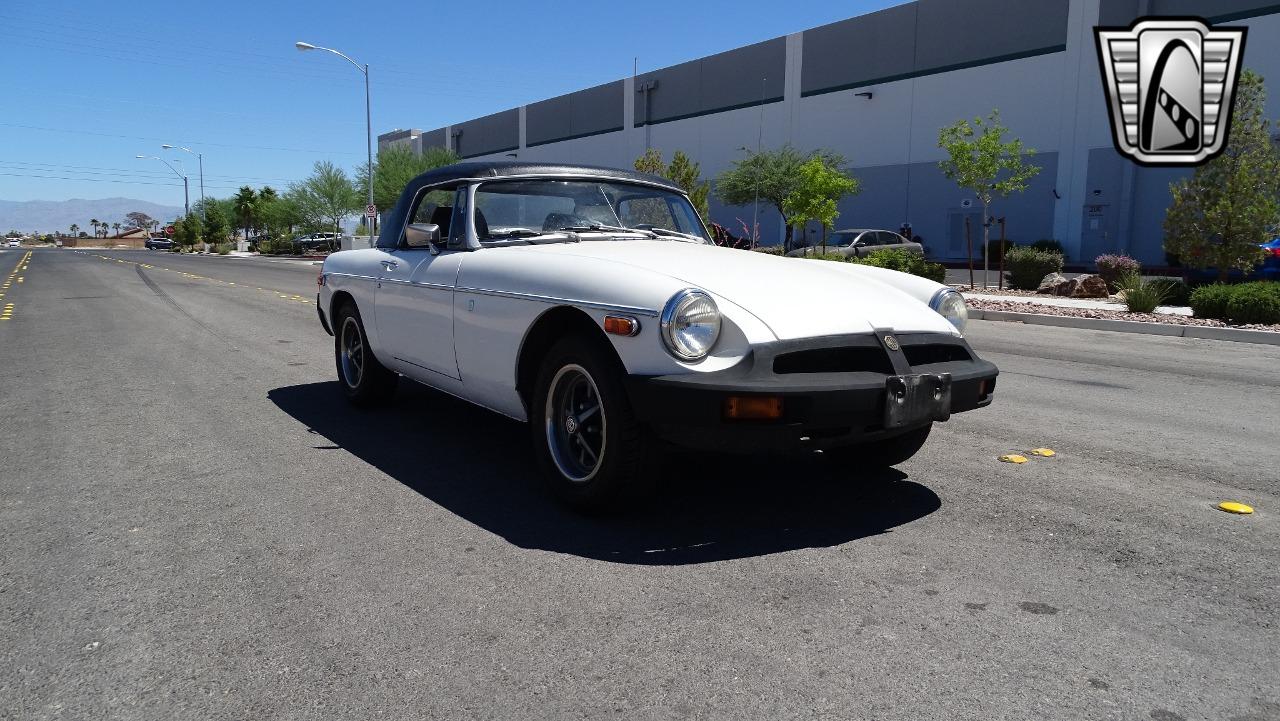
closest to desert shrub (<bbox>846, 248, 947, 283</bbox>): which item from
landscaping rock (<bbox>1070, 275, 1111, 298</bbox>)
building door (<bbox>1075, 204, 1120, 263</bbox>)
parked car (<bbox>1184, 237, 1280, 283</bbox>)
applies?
landscaping rock (<bbox>1070, 275, 1111, 298</bbox>)

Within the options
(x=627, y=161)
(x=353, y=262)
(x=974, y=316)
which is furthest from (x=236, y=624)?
(x=627, y=161)

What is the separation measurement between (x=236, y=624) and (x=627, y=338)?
164cm

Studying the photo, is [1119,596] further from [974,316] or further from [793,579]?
[974,316]

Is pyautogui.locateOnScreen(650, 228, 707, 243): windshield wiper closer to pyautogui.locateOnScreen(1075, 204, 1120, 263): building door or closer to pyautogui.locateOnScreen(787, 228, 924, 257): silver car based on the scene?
pyautogui.locateOnScreen(787, 228, 924, 257): silver car

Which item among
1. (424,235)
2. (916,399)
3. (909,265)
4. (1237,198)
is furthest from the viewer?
(909,265)

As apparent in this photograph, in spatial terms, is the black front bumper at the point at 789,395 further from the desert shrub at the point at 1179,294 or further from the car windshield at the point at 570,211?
the desert shrub at the point at 1179,294

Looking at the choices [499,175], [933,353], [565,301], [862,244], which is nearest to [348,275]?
[499,175]

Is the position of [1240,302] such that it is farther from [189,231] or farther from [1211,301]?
[189,231]

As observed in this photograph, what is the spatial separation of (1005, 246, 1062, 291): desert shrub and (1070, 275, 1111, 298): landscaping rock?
1.55m

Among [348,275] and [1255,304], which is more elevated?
[348,275]

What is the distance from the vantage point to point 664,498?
396 centimetres

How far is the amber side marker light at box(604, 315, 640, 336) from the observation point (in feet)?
10.8

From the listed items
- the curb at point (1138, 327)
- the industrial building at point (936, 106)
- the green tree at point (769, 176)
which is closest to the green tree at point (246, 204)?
the industrial building at point (936, 106)

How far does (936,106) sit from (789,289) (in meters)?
36.5
